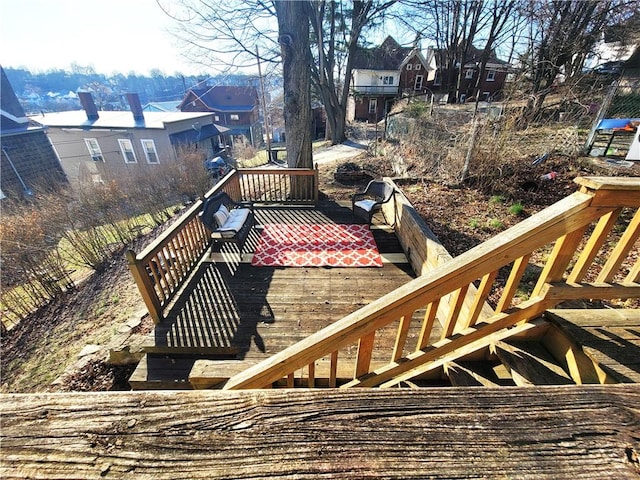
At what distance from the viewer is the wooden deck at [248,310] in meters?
2.92

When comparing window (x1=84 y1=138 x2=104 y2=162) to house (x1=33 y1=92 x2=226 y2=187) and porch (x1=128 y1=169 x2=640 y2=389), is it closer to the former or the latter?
house (x1=33 y1=92 x2=226 y2=187)

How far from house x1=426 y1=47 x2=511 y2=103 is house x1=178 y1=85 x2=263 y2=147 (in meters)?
19.1

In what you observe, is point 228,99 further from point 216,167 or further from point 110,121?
point 216,167

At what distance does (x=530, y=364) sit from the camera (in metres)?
1.52

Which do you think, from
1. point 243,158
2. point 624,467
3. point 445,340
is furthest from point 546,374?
point 243,158

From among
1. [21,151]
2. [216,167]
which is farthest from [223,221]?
[21,151]

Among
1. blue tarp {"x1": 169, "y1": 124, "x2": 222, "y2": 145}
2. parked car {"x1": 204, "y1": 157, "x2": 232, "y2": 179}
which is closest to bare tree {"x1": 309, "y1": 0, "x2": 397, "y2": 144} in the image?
parked car {"x1": 204, "y1": 157, "x2": 232, "y2": 179}

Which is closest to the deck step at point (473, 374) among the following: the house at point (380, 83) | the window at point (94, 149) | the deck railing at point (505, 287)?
the deck railing at point (505, 287)

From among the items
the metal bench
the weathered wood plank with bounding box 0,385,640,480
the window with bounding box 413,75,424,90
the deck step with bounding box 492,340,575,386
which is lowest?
the metal bench

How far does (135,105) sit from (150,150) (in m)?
3.29

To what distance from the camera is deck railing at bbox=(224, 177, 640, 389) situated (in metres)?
1.12

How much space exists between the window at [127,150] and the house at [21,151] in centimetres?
332

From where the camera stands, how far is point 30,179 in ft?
47.0

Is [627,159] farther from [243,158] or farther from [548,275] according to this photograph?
[243,158]
